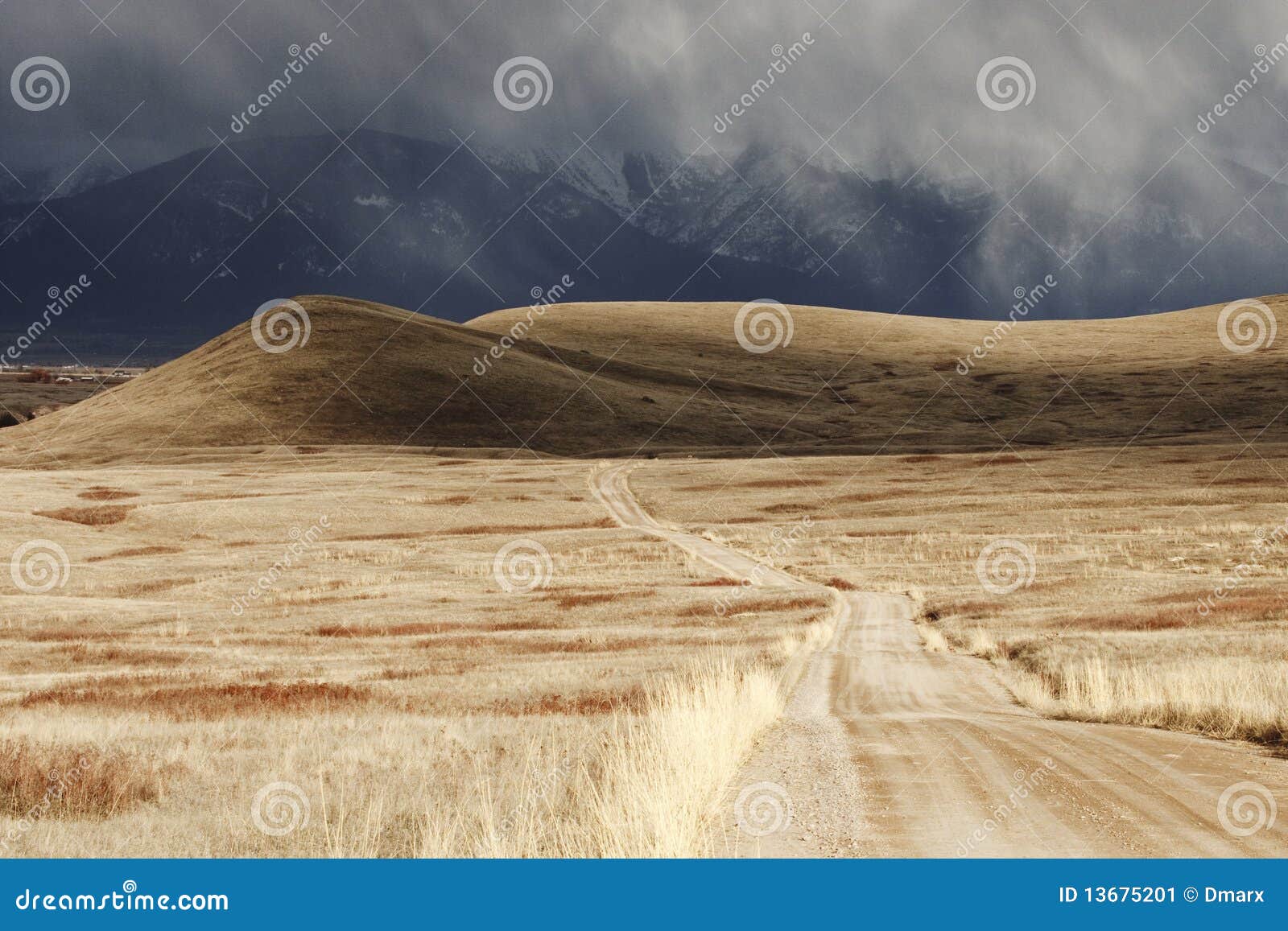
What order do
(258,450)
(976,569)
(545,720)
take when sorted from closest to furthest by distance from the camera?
1. (545,720)
2. (976,569)
3. (258,450)

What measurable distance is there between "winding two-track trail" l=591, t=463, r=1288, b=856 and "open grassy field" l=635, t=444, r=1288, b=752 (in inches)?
83.9

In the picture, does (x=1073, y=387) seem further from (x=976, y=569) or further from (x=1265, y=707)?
(x=1265, y=707)

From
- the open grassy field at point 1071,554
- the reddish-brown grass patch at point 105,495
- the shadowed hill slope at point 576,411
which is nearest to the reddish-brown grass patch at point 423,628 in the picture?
the open grassy field at point 1071,554

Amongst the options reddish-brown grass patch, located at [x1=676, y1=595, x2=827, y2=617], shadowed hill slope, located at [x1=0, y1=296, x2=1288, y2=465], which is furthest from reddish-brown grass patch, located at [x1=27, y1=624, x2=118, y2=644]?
shadowed hill slope, located at [x1=0, y1=296, x2=1288, y2=465]

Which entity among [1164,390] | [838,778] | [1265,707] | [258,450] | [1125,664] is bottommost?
[838,778]

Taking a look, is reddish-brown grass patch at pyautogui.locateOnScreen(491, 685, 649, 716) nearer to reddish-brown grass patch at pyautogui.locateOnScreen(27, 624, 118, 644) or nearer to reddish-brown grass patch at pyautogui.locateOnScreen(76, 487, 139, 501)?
reddish-brown grass patch at pyautogui.locateOnScreen(27, 624, 118, 644)

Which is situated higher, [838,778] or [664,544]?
[664,544]

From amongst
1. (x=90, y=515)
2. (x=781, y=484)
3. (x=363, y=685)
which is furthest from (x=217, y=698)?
(x=781, y=484)

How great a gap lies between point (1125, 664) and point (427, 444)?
132379mm

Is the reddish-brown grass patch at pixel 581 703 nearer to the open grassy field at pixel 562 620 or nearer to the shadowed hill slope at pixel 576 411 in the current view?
the open grassy field at pixel 562 620

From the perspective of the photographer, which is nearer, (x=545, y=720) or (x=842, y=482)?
(x=545, y=720)

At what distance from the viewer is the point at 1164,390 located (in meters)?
184

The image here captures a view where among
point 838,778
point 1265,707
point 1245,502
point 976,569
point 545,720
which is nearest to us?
point 838,778

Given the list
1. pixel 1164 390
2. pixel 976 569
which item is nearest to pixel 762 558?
Answer: pixel 976 569
